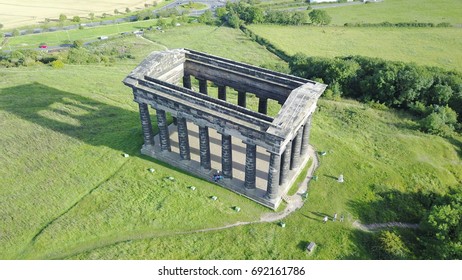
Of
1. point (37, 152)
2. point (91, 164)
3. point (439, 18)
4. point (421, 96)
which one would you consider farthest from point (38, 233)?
point (439, 18)

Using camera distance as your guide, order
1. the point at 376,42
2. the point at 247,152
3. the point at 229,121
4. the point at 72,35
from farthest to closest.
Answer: the point at 72,35
the point at 376,42
the point at 247,152
the point at 229,121

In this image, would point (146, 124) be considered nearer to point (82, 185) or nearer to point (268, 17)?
point (82, 185)

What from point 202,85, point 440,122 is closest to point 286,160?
point 202,85

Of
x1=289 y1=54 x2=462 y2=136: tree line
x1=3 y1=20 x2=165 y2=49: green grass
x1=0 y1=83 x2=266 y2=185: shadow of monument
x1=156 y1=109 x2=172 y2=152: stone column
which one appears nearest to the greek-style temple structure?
x1=156 y1=109 x2=172 y2=152: stone column

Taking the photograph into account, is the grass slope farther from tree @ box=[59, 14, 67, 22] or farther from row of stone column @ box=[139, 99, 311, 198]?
tree @ box=[59, 14, 67, 22]

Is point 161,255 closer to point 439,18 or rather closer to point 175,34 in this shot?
point 175,34

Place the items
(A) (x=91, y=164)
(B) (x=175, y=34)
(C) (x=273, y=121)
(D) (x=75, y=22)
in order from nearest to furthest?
1. (C) (x=273, y=121)
2. (A) (x=91, y=164)
3. (B) (x=175, y=34)
4. (D) (x=75, y=22)

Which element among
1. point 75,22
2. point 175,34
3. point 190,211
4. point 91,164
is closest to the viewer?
point 190,211

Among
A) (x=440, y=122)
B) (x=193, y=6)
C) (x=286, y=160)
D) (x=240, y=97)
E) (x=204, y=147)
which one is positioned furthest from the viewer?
(x=193, y=6)
